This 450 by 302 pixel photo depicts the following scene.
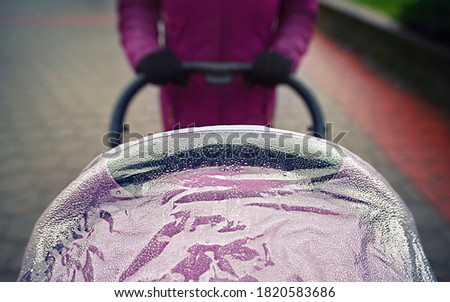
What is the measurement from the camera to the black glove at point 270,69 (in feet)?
5.49

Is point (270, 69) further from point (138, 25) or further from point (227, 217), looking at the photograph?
point (227, 217)

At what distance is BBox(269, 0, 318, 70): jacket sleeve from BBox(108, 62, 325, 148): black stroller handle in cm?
27

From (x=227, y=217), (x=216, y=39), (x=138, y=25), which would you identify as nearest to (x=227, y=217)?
(x=227, y=217)

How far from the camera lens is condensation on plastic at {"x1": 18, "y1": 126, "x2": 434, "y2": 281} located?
2.88 feet

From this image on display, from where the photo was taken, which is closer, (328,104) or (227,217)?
(227,217)

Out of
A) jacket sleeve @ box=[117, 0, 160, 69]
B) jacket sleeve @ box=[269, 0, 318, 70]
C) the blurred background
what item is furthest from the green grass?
jacket sleeve @ box=[117, 0, 160, 69]

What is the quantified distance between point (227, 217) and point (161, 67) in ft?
2.76

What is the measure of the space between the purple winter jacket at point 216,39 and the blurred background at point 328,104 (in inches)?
58.7

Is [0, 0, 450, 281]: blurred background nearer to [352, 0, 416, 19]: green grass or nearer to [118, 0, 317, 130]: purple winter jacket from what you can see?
[352, 0, 416, 19]: green grass

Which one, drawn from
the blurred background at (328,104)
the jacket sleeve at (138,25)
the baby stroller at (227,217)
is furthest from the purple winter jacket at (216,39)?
the blurred background at (328,104)

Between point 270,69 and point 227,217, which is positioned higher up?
point 270,69

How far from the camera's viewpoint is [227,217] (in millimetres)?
947
